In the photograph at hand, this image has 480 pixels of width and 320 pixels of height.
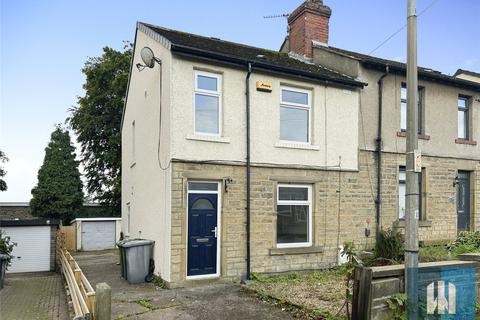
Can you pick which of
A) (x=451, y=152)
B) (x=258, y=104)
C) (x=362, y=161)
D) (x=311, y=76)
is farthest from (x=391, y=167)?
(x=258, y=104)

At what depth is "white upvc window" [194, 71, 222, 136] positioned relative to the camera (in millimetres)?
10984

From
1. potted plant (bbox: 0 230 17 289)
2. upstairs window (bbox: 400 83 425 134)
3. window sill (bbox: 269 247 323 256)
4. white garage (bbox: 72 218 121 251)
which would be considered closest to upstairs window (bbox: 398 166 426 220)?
upstairs window (bbox: 400 83 425 134)

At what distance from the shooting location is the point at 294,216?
12008mm

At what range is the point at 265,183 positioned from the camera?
453 inches

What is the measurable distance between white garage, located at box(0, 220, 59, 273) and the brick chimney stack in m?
11.6

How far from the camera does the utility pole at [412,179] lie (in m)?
5.95

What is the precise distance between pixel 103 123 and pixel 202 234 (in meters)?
21.9

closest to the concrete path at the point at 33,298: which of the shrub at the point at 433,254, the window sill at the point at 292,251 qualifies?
the window sill at the point at 292,251

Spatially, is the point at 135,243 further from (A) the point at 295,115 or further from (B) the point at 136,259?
(A) the point at 295,115

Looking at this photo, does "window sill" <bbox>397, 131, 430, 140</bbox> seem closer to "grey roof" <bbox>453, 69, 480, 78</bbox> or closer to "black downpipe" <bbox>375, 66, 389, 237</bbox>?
"black downpipe" <bbox>375, 66, 389, 237</bbox>

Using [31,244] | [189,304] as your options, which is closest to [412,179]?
[189,304]

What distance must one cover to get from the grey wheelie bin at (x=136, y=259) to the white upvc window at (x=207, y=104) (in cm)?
329

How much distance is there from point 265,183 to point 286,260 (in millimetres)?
2149

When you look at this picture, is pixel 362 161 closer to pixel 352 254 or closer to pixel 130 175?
pixel 352 254
